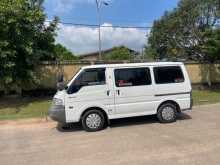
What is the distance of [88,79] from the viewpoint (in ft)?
37.6

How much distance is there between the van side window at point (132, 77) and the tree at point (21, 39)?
692cm

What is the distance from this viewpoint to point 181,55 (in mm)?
29062

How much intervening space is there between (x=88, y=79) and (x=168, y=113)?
3.06m

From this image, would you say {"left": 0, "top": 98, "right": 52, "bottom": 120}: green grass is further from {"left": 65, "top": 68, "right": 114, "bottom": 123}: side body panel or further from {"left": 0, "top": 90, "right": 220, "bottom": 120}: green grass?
{"left": 65, "top": 68, "right": 114, "bottom": 123}: side body panel

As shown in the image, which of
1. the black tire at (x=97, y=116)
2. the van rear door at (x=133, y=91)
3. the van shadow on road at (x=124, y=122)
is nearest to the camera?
the black tire at (x=97, y=116)

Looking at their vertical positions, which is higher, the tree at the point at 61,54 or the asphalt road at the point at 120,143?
the tree at the point at 61,54

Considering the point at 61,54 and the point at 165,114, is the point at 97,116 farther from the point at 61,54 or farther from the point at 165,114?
the point at 61,54

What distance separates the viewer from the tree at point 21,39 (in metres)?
16.8

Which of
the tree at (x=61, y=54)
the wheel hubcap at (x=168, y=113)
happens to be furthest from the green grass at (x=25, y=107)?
the wheel hubcap at (x=168, y=113)

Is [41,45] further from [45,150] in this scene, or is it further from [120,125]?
[45,150]

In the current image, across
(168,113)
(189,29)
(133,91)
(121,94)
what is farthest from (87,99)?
(189,29)

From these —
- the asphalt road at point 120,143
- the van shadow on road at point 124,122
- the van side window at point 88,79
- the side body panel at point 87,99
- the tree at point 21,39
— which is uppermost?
the tree at point 21,39

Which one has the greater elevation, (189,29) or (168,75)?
(189,29)

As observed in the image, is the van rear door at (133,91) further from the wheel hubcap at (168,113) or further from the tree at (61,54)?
the tree at (61,54)
